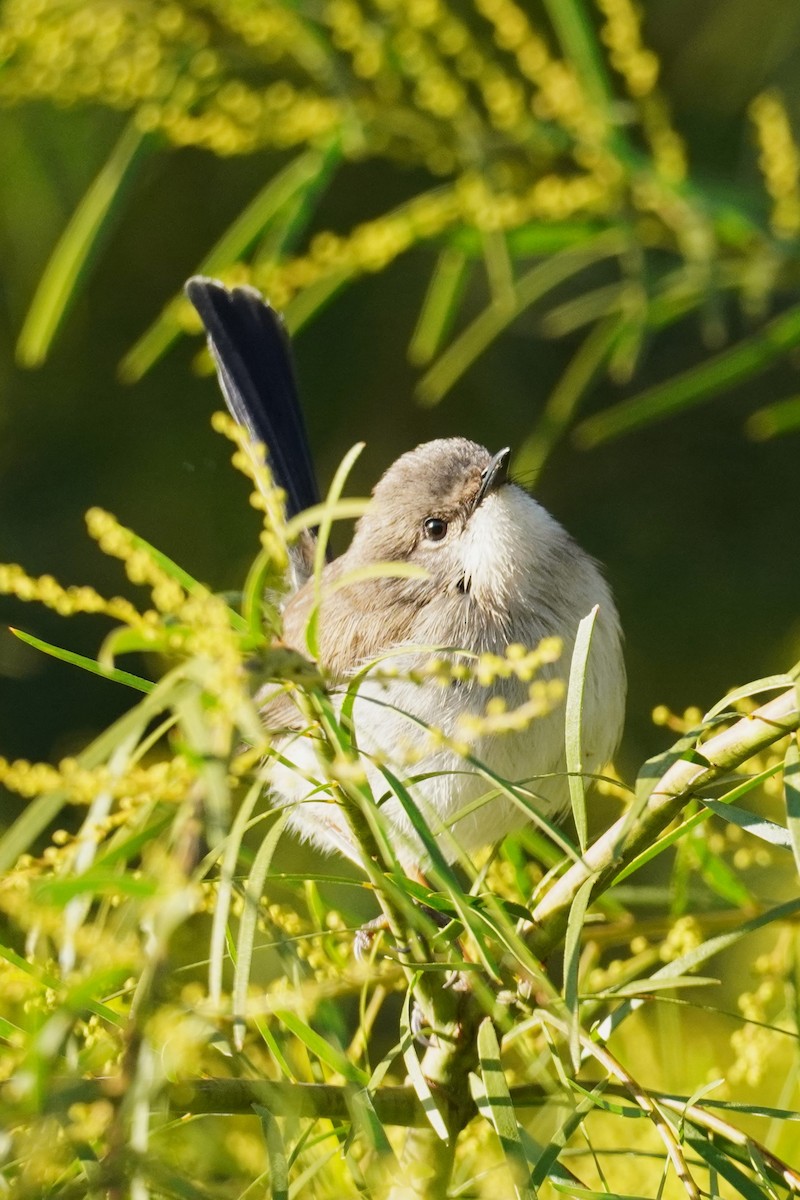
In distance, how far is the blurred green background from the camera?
358cm

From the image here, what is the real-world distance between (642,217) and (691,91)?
1371 mm

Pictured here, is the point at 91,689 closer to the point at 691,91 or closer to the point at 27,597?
the point at 691,91

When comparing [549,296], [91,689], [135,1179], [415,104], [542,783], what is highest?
[549,296]

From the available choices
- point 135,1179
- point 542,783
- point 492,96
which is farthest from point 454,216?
point 135,1179

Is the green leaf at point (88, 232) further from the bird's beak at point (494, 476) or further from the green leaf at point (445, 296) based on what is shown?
the bird's beak at point (494, 476)

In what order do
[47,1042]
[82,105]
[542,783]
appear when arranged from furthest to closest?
[82,105]
[542,783]
[47,1042]

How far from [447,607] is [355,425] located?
150 centimetres

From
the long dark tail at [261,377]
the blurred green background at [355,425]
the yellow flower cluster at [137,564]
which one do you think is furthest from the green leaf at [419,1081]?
the blurred green background at [355,425]

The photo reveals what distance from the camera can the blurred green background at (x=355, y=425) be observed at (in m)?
3.58

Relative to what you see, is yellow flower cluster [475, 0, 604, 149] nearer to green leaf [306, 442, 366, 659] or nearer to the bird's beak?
the bird's beak

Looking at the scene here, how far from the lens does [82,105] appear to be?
328 centimetres

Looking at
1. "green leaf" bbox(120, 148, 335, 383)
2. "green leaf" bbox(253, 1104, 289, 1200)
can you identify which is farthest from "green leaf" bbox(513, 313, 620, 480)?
"green leaf" bbox(253, 1104, 289, 1200)

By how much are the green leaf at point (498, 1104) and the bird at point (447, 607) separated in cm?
98

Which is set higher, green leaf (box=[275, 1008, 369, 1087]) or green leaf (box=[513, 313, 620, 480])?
green leaf (box=[513, 313, 620, 480])
